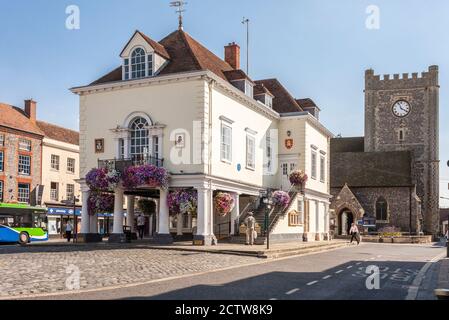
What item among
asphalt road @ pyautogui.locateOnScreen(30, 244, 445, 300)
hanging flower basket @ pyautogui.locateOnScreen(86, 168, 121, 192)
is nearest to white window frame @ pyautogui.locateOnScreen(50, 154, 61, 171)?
hanging flower basket @ pyautogui.locateOnScreen(86, 168, 121, 192)

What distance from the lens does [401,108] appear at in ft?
240

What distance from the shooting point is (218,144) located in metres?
28.8

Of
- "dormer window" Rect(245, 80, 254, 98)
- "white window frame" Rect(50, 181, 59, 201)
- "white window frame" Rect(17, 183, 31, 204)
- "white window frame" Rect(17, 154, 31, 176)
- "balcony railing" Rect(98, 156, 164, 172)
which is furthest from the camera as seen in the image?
"white window frame" Rect(50, 181, 59, 201)

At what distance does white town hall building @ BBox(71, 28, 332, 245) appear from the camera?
27.5 m

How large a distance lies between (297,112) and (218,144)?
10405 millimetres

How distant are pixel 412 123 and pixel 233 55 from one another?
41636 millimetres

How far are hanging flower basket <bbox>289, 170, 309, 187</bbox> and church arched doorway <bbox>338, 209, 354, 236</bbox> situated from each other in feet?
84.7

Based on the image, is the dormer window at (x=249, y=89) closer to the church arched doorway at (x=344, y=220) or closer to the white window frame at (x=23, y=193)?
the white window frame at (x=23, y=193)

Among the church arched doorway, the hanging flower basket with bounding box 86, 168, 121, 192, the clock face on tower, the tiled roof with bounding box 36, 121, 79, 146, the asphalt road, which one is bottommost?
the church arched doorway

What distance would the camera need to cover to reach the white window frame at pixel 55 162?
5016 centimetres

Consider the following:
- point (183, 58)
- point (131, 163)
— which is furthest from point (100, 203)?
point (183, 58)

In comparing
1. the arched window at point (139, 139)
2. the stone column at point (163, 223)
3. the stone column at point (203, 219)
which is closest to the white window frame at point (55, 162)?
the arched window at point (139, 139)

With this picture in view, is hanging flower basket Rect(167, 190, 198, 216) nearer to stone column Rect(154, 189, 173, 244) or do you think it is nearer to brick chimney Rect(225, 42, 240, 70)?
stone column Rect(154, 189, 173, 244)

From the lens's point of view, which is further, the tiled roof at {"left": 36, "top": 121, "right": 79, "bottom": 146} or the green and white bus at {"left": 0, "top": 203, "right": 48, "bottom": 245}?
the tiled roof at {"left": 36, "top": 121, "right": 79, "bottom": 146}
